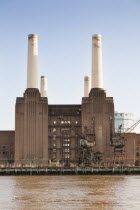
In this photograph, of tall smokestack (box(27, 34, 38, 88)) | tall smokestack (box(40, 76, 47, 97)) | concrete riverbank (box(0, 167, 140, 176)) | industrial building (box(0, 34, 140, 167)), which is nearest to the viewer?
concrete riverbank (box(0, 167, 140, 176))

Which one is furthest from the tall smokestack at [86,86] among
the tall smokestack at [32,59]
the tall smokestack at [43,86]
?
the tall smokestack at [32,59]

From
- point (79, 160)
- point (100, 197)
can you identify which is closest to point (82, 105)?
point (79, 160)

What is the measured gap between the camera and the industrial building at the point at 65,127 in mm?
148250

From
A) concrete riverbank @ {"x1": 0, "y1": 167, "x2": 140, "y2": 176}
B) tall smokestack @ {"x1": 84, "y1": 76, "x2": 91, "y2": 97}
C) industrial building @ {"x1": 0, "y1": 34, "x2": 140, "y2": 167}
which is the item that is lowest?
concrete riverbank @ {"x1": 0, "y1": 167, "x2": 140, "y2": 176}

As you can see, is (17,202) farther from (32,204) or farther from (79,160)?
(79,160)

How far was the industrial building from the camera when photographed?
148 meters

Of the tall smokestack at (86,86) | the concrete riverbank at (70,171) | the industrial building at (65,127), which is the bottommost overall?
the concrete riverbank at (70,171)

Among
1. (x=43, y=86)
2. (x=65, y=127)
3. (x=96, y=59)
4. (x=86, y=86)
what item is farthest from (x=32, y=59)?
(x=86, y=86)

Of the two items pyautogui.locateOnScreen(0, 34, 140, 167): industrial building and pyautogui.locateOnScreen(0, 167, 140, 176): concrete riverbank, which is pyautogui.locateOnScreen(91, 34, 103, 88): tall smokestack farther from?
pyautogui.locateOnScreen(0, 167, 140, 176): concrete riverbank

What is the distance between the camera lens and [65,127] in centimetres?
16075

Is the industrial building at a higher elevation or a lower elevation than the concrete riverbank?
higher

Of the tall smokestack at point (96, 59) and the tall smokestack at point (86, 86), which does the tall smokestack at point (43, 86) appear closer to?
the tall smokestack at point (86, 86)

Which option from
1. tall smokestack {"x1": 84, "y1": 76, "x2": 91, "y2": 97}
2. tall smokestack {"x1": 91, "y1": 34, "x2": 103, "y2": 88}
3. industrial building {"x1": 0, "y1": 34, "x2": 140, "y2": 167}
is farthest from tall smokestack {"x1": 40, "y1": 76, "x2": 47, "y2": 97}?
tall smokestack {"x1": 91, "y1": 34, "x2": 103, "y2": 88}

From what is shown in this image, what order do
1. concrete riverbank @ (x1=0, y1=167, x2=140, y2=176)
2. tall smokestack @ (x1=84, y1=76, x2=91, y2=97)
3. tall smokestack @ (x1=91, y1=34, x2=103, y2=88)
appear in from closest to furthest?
1. concrete riverbank @ (x1=0, y1=167, x2=140, y2=176)
2. tall smokestack @ (x1=91, y1=34, x2=103, y2=88)
3. tall smokestack @ (x1=84, y1=76, x2=91, y2=97)
